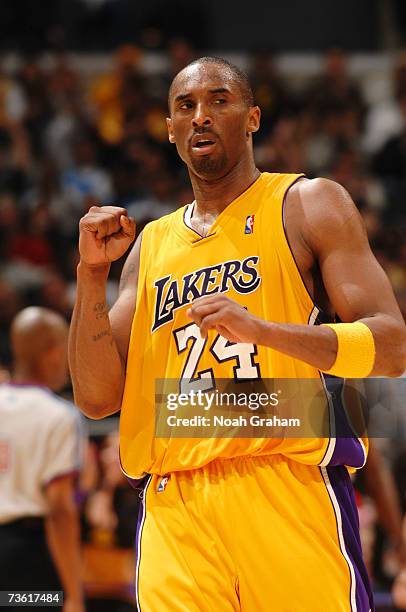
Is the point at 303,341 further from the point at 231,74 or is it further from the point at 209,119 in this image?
the point at 231,74

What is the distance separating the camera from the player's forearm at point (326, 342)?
296 cm

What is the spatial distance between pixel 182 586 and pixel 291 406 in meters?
0.65

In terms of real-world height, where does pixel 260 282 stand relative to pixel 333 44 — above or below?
below

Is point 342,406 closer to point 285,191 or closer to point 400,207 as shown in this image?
point 285,191

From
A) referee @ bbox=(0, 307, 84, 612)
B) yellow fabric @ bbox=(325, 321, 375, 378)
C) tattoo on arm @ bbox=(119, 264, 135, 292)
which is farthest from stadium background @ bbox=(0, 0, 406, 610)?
yellow fabric @ bbox=(325, 321, 375, 378)

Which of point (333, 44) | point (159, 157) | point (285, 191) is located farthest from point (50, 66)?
point (285, 191)

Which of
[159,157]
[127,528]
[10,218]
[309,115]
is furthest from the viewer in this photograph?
[309,115]

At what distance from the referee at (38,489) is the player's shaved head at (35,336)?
18 centimetres

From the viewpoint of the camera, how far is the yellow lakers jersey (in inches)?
130

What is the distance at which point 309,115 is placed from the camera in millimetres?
11977

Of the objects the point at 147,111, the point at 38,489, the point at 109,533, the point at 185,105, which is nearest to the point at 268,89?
the point at 147,111

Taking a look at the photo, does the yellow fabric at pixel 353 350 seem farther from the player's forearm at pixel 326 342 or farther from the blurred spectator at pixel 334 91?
the blurred spectator at pixel 334 91

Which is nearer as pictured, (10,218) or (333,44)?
(10,218)

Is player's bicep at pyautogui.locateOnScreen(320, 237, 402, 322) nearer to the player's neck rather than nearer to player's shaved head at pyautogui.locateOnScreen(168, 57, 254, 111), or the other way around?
the player's neck
